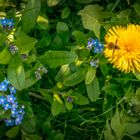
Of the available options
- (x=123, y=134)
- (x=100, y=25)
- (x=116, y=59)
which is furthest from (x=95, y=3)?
(x=123, y=134)

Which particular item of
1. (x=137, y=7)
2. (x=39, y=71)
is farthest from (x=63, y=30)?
(x=137, y=7)

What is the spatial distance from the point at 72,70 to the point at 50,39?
0.22 m

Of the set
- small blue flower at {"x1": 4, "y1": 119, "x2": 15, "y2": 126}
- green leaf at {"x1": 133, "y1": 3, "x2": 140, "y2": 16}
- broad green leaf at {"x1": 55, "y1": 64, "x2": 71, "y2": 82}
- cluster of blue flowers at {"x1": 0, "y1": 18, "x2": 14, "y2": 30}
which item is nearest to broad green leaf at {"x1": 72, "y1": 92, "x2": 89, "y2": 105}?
broad green leaf at {"x1": 55, "y1": 64, "x2": 71, "y2": 82}

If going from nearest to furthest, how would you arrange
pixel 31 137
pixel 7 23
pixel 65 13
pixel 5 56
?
pixel 5 56, pixel 7 23, pixel 31 137, pixel 65 13

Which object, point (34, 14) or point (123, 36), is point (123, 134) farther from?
point (34, 14)

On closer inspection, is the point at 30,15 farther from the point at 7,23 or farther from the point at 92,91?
the point at 92,91

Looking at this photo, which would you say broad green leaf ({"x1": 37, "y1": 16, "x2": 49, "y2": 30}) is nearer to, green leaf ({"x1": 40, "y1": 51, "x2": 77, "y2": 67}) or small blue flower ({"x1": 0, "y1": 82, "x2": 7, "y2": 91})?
green leaf ({"x1": 40, "y1": 51, "x2": 77, "y2": 67})

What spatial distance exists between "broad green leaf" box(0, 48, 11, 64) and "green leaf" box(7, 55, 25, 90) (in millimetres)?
23

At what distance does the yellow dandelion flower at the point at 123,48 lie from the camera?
5.56ft

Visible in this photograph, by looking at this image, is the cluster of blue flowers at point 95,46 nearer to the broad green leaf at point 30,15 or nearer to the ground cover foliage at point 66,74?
the ground cover foliage at point 66,74

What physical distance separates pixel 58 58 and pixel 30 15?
26cm

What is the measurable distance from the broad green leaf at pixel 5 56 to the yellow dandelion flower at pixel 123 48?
0.44m

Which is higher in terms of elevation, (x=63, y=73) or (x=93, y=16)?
(x=93, y=16)

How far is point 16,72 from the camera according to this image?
5.41 ft
